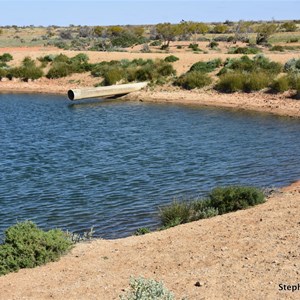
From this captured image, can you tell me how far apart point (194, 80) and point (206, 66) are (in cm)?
387

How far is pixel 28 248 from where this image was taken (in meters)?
10.2

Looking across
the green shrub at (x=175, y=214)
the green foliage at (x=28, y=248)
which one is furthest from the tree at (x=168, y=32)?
the green foliage at (x=28, y=248)

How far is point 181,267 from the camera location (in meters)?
9.44

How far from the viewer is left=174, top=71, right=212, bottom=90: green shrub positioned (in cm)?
3622

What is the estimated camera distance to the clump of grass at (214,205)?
42.8 feet

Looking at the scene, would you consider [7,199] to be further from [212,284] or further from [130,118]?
[130,118]

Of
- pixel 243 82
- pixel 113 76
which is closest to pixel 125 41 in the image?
pixel 113 76

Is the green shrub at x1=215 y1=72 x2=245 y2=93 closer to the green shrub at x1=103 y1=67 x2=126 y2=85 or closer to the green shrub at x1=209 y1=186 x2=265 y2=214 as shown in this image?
the green shrub at x1=103 y1=67 x2=126 y2=85

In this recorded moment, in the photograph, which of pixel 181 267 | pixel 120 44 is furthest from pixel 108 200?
pixel 120 44

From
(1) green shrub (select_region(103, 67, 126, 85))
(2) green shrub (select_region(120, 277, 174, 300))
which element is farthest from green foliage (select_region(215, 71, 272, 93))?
(2) green shrub (select_region(120, 277, 174, 300))

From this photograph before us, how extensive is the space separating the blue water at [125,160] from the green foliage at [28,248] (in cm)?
235

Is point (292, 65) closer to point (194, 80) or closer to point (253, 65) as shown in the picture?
point (253, 65)

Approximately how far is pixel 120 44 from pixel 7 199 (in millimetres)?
57041

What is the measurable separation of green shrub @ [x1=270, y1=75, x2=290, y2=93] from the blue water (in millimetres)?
4033
